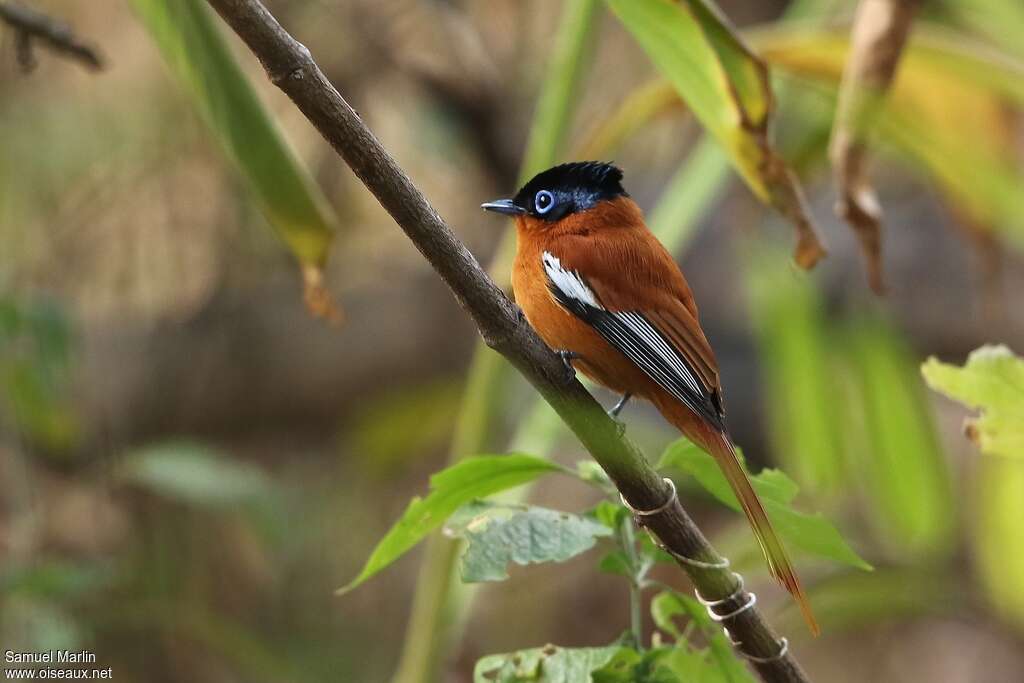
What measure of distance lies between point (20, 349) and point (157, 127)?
5.06ft

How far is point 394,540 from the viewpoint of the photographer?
138cm

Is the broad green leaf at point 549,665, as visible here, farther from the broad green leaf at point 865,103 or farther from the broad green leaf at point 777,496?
the broad green leaf at point 865,103

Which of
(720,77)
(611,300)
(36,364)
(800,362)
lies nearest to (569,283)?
(611,300)

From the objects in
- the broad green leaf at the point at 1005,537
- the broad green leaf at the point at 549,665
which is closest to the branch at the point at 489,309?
the broad green leaf at the point at 549,665

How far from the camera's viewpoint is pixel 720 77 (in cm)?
180

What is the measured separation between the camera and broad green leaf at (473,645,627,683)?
4.22ft

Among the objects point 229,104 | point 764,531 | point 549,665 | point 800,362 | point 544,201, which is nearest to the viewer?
point 549,665

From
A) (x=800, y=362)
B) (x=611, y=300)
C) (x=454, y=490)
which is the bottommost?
(x=454, y=490)

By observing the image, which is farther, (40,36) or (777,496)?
(40,36)

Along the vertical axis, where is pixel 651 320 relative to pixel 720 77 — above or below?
below

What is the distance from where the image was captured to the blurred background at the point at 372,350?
3.10 metres

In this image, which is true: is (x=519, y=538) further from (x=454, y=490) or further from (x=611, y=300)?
(x=611, y=300)

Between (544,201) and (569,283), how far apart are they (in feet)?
1.05

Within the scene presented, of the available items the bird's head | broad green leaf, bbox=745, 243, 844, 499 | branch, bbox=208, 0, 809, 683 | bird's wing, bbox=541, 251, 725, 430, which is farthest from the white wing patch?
broad green leaf, bbox=745, 243, 844, 499
